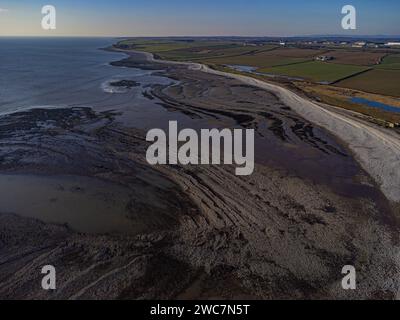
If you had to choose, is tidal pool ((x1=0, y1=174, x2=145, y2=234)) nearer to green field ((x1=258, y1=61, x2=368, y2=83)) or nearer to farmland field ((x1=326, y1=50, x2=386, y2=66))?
green field ((x1=258, y1=61, x2=368, y2=83))

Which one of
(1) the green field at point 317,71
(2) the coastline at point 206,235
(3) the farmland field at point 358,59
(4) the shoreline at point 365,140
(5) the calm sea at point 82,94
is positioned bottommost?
(2) the coastline at point 206,235

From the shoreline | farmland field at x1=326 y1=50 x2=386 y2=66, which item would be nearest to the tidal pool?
the shoreline

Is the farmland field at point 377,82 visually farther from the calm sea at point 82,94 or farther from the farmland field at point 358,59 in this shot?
the calm sea at point 82,94

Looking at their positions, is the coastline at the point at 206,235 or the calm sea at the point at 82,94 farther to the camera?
the calm sea at the point at 82,94

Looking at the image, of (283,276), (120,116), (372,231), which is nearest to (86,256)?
(283,276)

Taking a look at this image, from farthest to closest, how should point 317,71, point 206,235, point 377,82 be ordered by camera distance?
point 317,71, point 377,82, point 206,235

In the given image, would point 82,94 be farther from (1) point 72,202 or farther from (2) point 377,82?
(2) point 377,82

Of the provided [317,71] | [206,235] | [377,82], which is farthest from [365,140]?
[317,71]

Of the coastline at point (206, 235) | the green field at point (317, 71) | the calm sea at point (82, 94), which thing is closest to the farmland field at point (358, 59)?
the green field at point (317, 71)
